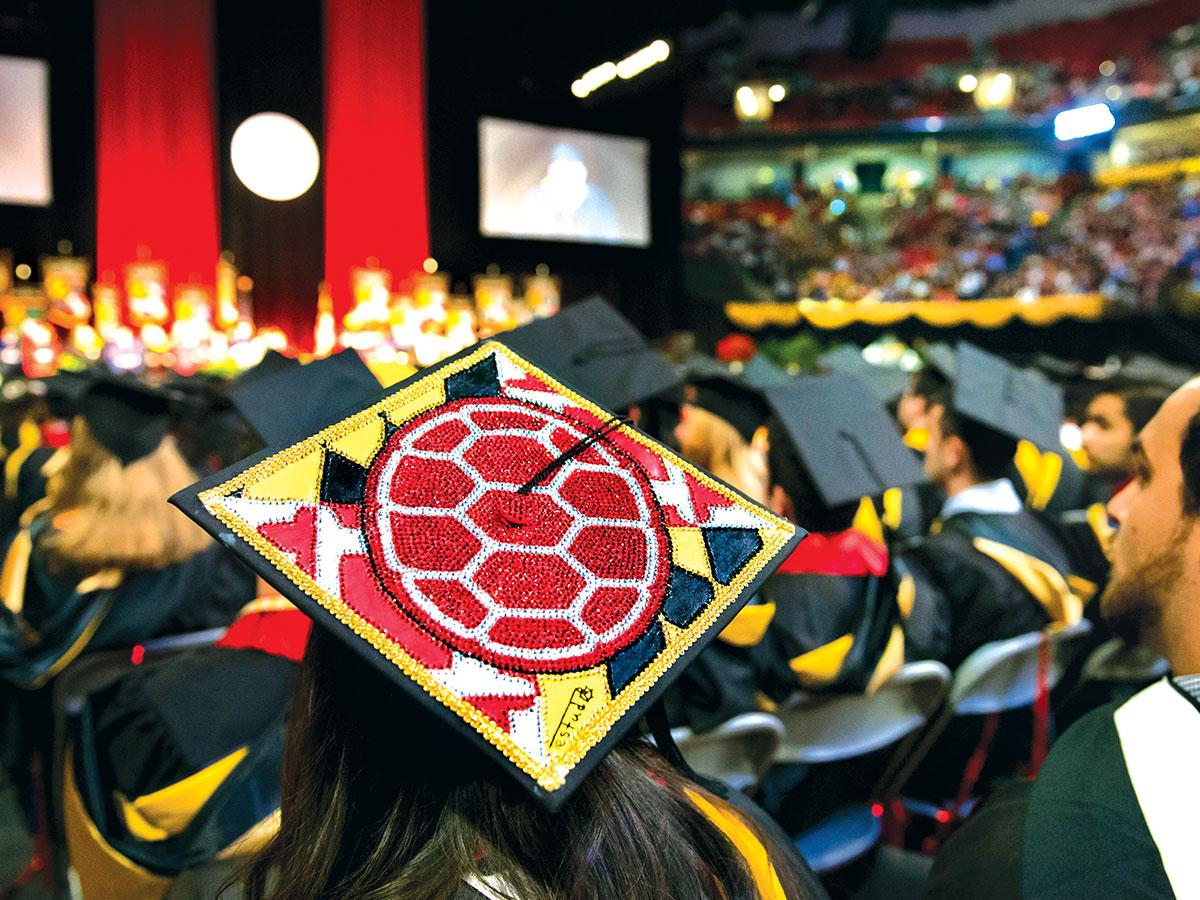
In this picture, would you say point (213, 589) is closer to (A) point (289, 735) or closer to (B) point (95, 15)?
(A) point (289, 735)

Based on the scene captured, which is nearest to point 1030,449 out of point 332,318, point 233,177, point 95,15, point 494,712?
point 494,712

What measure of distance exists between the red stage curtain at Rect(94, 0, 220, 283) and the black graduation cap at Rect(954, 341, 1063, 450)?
10307 mm

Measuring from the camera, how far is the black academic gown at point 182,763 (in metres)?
1.41

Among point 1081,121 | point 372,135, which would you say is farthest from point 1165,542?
point 372,135

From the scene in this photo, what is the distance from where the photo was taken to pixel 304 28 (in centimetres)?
1158

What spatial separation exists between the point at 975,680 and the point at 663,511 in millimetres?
1607

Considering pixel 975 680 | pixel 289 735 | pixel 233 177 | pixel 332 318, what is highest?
pixel 233 177

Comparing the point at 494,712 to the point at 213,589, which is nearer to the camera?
the point at 494,712

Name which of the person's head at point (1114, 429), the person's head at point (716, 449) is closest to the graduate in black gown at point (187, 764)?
the person's head at point (716, 449)

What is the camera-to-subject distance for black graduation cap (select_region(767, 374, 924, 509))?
199cm

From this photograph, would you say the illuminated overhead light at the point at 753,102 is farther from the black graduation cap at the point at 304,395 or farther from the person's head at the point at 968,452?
the black graduation cap at the point at 304,395

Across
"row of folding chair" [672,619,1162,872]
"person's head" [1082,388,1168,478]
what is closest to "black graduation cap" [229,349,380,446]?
"row of folding chair" [672,619,1162,872]

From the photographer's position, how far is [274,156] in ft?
37.8

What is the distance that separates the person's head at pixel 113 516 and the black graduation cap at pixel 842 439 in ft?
5.54
